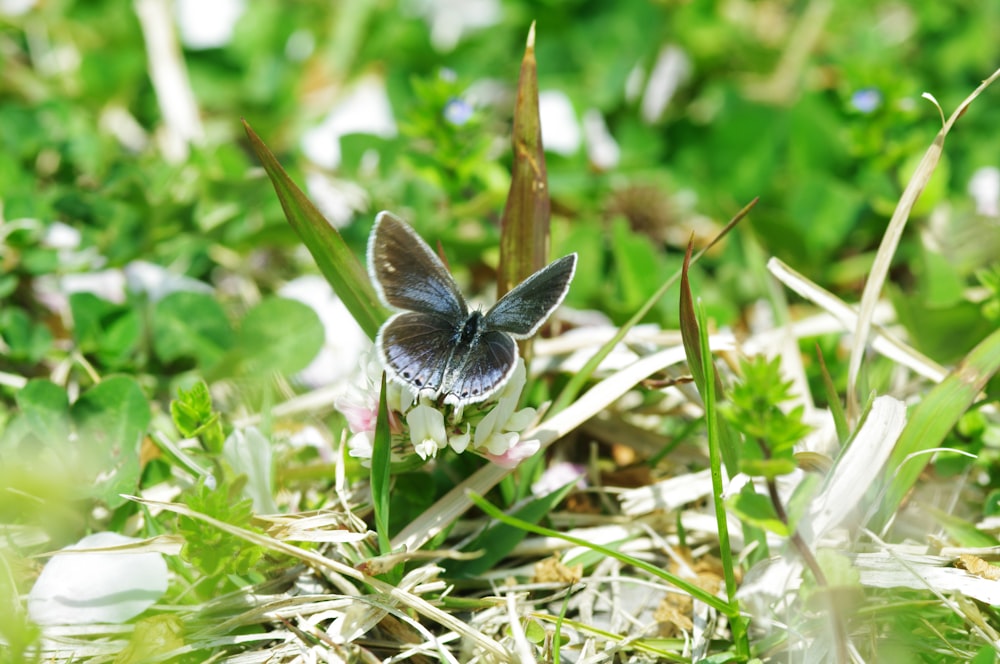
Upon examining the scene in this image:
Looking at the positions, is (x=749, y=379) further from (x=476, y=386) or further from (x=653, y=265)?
(x=653, y=265)

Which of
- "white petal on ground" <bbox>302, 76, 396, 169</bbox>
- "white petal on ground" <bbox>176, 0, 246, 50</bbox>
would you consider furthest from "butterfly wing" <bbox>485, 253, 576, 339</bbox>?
"white petal on ground" <bbox>176, 0, 246, 50</bbox>

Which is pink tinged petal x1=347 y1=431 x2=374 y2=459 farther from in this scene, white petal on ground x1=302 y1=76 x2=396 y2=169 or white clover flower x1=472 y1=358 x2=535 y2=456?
white petal on ground x1=302 y1=76 x2=396 y2=169

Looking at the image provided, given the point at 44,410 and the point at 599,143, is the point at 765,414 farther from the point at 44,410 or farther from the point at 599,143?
the point at 599,143

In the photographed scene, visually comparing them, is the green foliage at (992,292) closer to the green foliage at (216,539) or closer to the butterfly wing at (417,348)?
the butterfly wing at (417,348)

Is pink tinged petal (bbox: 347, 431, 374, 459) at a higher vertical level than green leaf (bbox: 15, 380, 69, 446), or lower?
lower

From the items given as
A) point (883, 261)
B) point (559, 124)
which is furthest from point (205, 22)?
point (883, 261)
